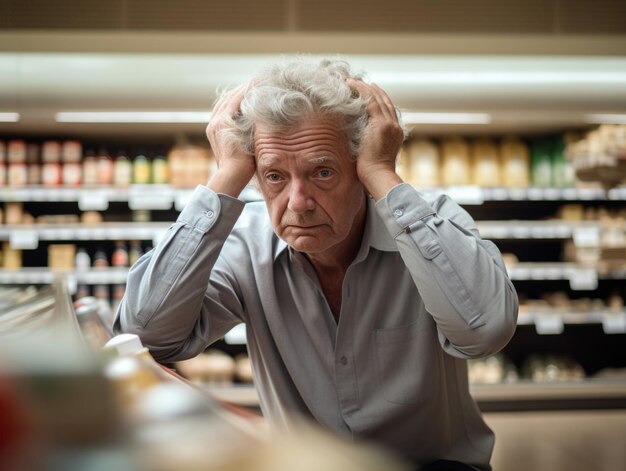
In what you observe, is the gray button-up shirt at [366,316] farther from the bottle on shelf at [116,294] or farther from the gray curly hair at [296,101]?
the bottle on shelf at [116,294]

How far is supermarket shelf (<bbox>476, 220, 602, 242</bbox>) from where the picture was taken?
4.42m

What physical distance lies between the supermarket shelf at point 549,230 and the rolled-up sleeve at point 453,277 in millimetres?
3124

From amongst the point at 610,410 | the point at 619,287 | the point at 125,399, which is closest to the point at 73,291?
the point at 610,410

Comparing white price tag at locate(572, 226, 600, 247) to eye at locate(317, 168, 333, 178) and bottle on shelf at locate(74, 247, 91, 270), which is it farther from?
eye at locate(317, 168, 333, 178)

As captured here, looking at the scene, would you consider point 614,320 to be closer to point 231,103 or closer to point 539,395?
point 539,395

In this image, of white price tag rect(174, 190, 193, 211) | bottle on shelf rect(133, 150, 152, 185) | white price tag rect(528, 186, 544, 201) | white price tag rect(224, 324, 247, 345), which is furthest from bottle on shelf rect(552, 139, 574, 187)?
bottle on shelf rect(133, 150, 152, 185)

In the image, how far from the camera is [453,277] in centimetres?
133

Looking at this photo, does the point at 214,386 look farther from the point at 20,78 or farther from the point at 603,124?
the point at 603,124

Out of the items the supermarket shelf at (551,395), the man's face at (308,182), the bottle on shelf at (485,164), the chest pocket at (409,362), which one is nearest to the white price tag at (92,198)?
the bottle on shelf at (485,164)

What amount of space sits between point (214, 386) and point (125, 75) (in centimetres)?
209

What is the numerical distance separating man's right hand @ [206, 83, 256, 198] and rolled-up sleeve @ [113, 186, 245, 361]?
0.03m

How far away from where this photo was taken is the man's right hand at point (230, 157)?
1500mm

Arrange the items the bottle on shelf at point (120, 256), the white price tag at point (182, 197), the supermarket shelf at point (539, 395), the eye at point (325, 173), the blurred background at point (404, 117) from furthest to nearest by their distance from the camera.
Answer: the bottle on shelf at point (120, 256), the white price tag at point (182, 197), the supermarket shelf at point (539, 395), the blurred background at point (404, 117), the eye at point (325, 173)

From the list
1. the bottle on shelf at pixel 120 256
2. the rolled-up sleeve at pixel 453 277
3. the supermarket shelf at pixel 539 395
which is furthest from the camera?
the bottle on shelf at pixel 120 256
